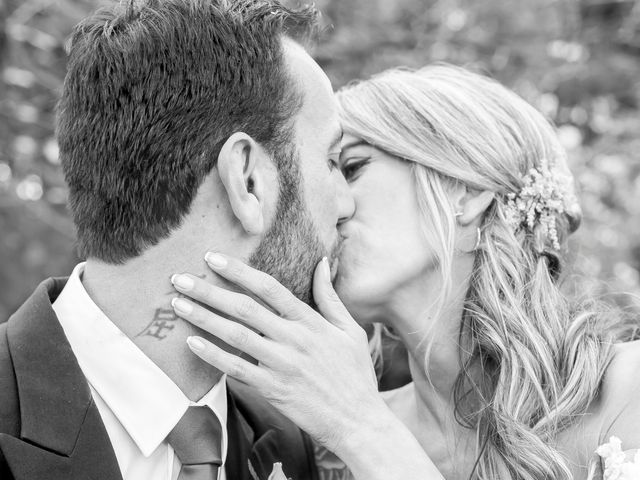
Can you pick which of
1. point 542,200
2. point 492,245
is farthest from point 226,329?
point 542,200

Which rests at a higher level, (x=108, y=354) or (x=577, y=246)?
(x=108, y=354)

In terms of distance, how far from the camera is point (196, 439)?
112 inches

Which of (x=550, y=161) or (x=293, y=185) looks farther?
(x=550, y=161)

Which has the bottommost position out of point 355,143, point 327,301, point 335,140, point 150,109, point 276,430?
point 276,430

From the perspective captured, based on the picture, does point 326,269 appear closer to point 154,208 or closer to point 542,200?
point 154,208

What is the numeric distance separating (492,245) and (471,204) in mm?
211

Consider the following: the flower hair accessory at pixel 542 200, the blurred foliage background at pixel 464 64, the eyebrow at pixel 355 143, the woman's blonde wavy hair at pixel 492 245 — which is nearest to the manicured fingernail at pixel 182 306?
the woman's blonde wavy hair at pixel 492 245

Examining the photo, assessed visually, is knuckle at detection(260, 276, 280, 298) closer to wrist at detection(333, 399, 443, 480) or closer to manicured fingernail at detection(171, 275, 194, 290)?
manicured fingernail at detection(171, 275, 194, 290)

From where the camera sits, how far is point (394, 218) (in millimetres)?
3801

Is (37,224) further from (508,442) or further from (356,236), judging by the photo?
(508,442)

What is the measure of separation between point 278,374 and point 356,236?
104cm

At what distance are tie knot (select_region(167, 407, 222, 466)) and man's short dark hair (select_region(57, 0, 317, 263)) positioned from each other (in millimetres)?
593

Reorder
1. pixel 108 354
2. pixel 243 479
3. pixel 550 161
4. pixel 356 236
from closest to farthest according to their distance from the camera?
pixel 108 354 < pixel 243 479 < pixel 356 236 < pixel 550 161

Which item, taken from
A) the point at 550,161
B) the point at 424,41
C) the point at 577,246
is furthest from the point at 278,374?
the point at 424,41
